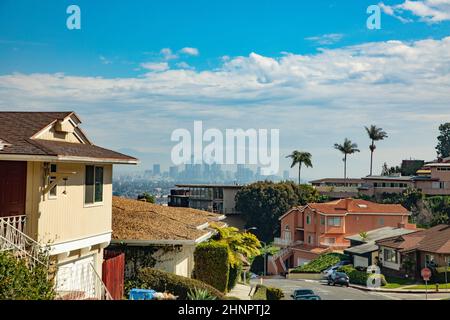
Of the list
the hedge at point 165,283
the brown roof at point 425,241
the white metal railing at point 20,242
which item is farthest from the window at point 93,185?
the brown roof at point 425,241

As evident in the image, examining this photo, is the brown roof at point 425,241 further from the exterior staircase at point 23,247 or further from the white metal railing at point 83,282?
the exterior staircase at point 23,247

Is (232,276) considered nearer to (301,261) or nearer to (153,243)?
(153,243)

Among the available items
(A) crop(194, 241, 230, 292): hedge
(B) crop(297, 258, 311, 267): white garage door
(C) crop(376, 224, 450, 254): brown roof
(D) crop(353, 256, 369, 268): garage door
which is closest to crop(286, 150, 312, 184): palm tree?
(B) crop(297, 258, 311, 267): white garage door

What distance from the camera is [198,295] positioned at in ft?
57.7

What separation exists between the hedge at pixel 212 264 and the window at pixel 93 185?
18.7ft

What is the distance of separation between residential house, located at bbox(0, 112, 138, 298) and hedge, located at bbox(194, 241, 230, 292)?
4.77m

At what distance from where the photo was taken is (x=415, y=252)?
4612 cm

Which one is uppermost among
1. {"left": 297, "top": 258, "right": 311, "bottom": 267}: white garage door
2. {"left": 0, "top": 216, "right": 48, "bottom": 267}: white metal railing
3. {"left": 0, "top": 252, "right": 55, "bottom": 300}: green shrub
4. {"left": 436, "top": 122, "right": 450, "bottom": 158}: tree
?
{"left": 436, "top": 122, "right": 450, "bottom": 158}: tree

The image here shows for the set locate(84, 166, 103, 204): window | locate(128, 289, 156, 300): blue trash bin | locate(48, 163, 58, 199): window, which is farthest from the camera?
locate(128, 289, 156, 300): blue trash bin

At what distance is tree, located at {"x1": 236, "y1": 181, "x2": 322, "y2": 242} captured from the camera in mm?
81250

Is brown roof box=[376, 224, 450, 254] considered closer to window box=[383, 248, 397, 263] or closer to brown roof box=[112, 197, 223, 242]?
window box=[383, 248, 397, 263]
